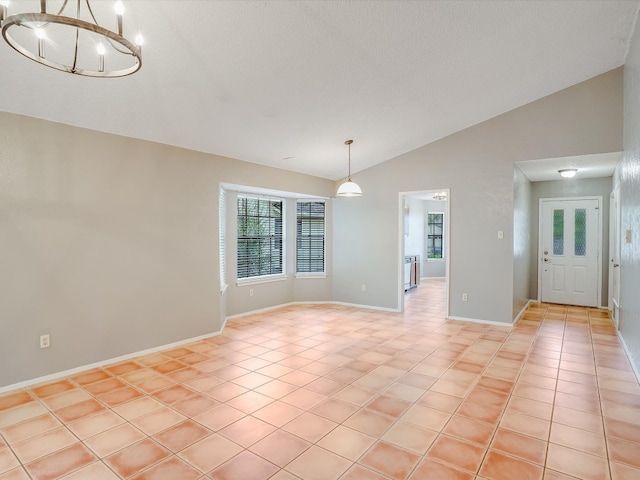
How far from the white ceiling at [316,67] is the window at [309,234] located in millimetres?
2313

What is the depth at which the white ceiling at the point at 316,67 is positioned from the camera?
266 centimetres

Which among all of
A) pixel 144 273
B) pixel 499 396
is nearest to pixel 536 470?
pixel 499 396

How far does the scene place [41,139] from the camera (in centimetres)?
334

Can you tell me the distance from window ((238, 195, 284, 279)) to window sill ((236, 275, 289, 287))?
0.09 metres

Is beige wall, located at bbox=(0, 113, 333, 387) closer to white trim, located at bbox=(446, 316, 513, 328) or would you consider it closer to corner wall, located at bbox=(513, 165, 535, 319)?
white trim, located at bbox=(446, 316, 513, 328)

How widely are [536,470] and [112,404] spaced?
3104mm

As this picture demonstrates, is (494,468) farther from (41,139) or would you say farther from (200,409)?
(41,139)

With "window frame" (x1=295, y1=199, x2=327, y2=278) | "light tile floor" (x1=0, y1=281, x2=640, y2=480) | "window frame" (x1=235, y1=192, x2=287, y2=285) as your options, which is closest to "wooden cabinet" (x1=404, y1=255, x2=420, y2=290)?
"window frame" (x1=295, y1=199, x2=327, y2=278)

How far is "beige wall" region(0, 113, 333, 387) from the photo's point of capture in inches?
127

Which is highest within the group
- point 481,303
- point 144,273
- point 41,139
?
point 41,139

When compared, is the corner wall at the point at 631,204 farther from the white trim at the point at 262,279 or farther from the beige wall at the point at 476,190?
the white trim at the point at 262,279

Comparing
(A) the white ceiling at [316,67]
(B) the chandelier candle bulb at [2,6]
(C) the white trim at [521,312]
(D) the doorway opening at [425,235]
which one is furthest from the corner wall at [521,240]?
(B) the chandelier candle bulb at [2,6]

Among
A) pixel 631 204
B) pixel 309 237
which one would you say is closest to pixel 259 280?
pixel 309 237

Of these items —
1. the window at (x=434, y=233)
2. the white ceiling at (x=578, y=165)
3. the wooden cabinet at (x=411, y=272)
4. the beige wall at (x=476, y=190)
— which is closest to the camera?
the beige wall at (x=476, y=190)
